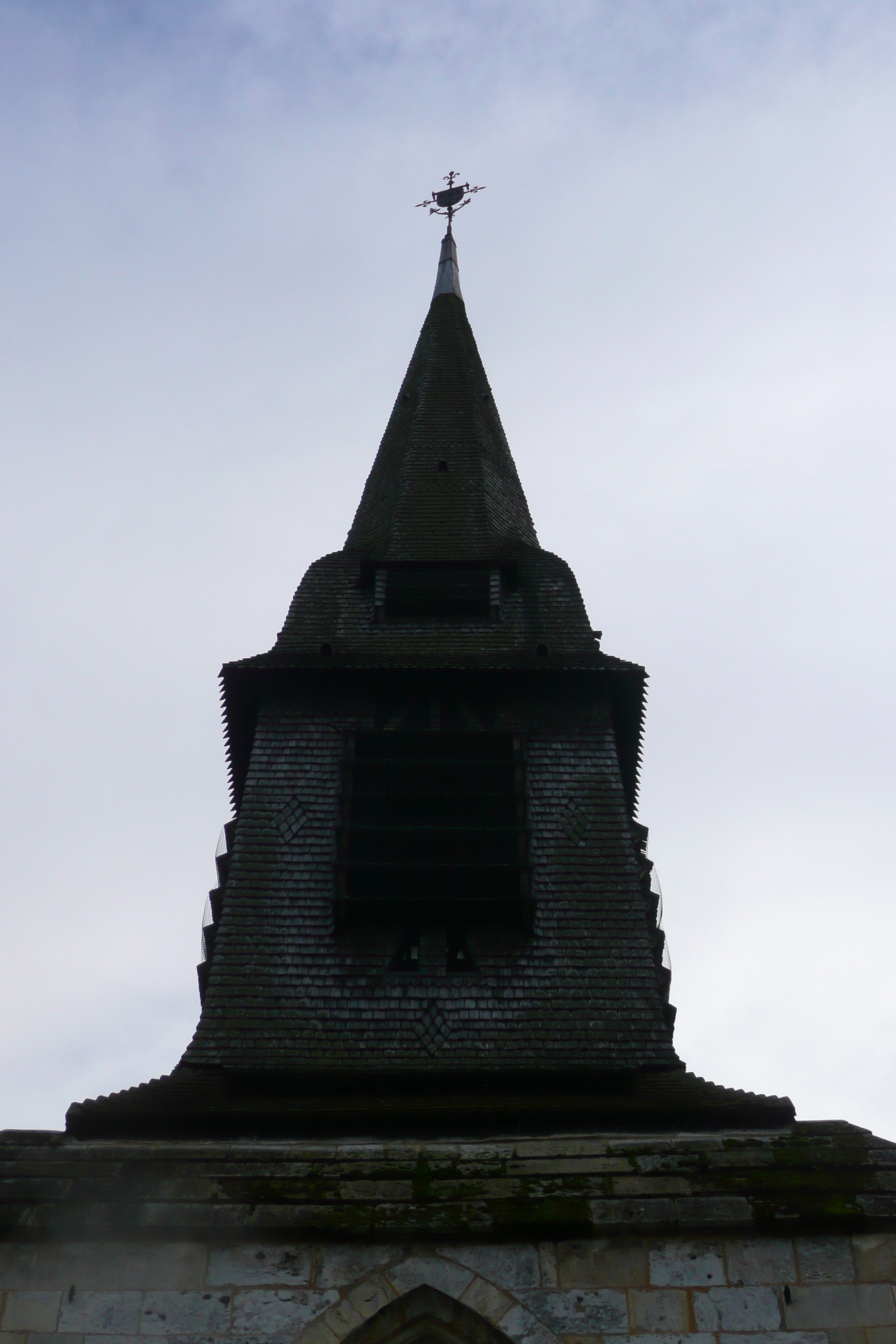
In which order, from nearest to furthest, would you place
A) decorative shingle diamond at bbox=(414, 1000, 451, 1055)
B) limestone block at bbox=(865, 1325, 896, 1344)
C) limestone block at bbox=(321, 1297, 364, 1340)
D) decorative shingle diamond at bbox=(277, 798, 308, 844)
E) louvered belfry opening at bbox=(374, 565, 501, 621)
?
limestone block at bbox=(865, 1325, 896, 1344), limestone block at bbox=(321, 1297, 364, 1340), decorative shingle diamond at bbox=(414, 1000, 451, 1055), decorative shingle diamond at bbox=(277, 798, 308, 844), louvered belfry opening at bbox=(374, 565, 501, 621)

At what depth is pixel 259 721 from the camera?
1374 cm

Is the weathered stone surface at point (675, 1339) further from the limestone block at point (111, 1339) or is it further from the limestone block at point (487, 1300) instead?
the limestone block at point (111, 1339)

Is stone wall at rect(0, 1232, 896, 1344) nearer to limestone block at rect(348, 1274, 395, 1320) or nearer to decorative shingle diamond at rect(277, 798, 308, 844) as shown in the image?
limestone block at rect(348, 1274, 395, 1320)

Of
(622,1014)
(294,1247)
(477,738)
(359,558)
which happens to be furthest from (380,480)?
(294,1247)

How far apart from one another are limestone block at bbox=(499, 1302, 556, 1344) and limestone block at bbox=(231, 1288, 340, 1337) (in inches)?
29.5

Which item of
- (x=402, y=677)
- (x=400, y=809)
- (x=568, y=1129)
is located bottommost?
(x=568, y=1129)

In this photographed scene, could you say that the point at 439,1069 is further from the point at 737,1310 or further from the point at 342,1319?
the point at 737,1310

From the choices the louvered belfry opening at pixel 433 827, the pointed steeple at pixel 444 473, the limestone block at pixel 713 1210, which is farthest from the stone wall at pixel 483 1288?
the pointed steeple at pixel 444 473

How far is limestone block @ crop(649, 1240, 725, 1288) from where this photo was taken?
743cm

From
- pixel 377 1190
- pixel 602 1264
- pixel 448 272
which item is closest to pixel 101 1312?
pixel 377 1190

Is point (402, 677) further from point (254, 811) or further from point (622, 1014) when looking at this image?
point (622, 1014)

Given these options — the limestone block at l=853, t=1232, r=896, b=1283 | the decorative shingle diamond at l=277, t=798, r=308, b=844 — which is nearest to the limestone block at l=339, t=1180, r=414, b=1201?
the limestone block at l=853, t=1232, r=896, b=1283

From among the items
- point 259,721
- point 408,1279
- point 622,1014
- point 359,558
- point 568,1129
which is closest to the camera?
point 408,1279

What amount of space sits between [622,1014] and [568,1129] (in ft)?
4.02
